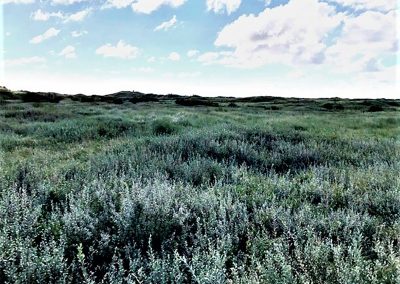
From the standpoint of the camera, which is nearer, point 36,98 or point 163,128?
point 163,128

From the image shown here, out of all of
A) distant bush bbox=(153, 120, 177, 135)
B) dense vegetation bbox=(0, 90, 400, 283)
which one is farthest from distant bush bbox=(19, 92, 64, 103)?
dense vegetation bbox=(0, 90, 400, 283)

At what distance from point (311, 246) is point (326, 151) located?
20.6ft

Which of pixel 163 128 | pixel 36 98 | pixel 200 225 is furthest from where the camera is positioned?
pixel 36 98

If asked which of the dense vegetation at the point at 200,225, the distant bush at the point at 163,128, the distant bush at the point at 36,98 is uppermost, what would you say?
the distant bush at the point at 36,98

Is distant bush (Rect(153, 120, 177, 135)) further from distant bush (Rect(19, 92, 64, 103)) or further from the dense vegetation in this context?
distant bush (Rect(19, 92, 64, 103))

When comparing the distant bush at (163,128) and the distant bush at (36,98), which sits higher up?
the distant bush at (36,98)

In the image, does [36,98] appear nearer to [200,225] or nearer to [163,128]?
[163,128]

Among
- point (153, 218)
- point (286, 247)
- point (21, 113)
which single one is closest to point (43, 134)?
point (21, 113)

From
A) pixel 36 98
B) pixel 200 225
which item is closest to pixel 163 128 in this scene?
pixel 200 225

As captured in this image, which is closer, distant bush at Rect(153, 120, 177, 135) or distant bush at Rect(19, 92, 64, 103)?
distant bush at Rect(153, 120, 177, 135)

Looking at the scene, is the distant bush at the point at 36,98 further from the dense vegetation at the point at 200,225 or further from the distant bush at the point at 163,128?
the dense vegetation at the point at 200,225

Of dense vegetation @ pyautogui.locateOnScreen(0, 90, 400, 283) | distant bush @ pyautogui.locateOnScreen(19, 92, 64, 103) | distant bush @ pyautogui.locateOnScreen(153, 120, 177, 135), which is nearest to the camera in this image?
dense vegetation @ pyautogui.locateOnScreen(0, 90, 400, 283)

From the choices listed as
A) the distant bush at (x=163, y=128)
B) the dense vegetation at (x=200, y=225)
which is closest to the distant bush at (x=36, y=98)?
the distant bush at (x=163, y=128)

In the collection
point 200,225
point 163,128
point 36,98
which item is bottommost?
point 200,225
